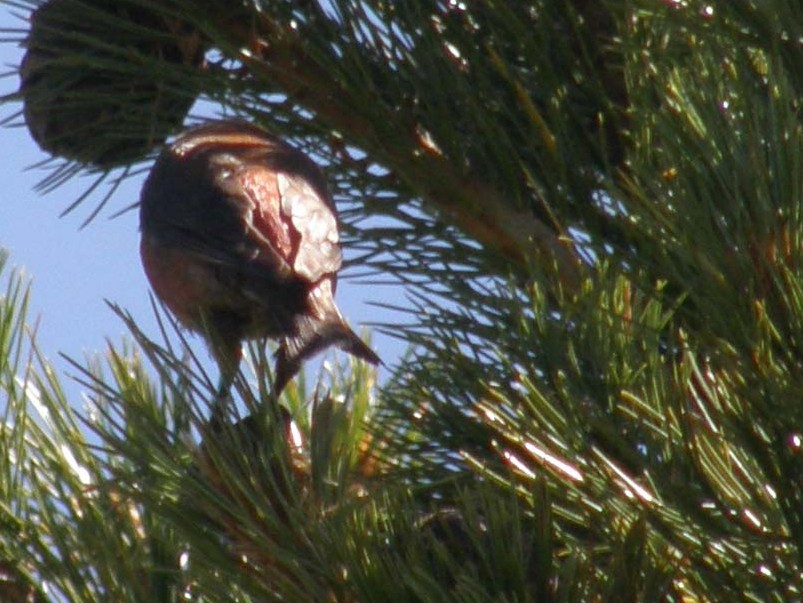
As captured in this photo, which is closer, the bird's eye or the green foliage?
the green foliage

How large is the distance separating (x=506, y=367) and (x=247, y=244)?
973 mm

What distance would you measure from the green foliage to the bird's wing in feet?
0.47

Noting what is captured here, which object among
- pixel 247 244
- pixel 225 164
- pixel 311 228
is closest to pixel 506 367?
pixel 311 228

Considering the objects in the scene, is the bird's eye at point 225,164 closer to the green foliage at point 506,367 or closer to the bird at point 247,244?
the bird at point 247,244

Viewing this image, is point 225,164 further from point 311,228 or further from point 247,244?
point 311,228

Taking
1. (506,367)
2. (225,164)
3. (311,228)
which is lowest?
(506,367)

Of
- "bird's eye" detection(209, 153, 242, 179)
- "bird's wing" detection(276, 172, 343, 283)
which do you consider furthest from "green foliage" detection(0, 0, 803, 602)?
"bird's eye" detection(209, 153, 242, 179)

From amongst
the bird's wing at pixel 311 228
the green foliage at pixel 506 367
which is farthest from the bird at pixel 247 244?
the green foliage at pixel 506 367

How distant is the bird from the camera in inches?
80.5

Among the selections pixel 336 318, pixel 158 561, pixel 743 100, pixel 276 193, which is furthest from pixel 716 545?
pixel 276 193

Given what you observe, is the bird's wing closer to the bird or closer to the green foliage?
the bird

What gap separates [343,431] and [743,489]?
457mm

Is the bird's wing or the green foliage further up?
the bird's wing

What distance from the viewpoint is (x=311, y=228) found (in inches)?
82.4
